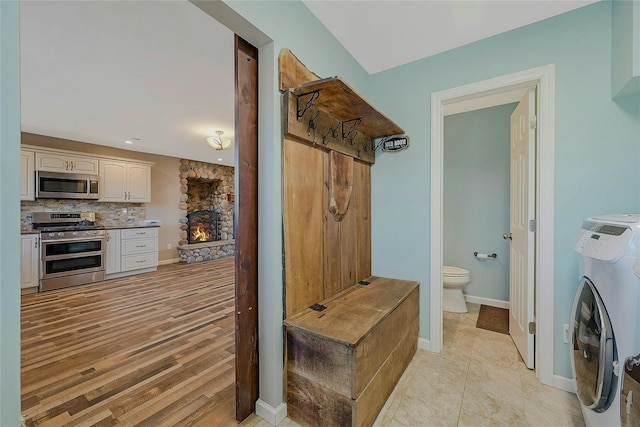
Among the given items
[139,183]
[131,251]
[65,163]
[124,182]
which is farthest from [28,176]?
[131,251]

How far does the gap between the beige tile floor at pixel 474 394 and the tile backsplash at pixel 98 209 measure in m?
5.17

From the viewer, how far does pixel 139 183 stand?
520 cm

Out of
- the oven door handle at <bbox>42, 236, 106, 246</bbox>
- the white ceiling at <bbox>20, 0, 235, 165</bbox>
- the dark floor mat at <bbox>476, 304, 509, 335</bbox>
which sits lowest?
the dark floor mat at <bbox>476, 304, 509, 335</bbox>

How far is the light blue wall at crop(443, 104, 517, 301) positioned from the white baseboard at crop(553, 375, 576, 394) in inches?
58.1

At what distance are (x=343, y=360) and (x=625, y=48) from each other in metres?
2.22

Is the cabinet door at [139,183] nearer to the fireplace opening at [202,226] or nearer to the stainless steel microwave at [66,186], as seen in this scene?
the stainless steel microwave at [66,186]

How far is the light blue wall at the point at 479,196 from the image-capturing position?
3090 mm

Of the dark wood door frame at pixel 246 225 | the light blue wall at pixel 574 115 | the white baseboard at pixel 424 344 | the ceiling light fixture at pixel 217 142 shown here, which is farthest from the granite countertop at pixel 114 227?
the light blue wall at pixel 574 115

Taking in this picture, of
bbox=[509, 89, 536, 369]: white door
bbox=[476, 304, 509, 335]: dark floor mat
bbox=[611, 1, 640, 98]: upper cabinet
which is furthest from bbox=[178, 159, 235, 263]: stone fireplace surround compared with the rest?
bbox=[611, 1, 640, 98]: upper cabinet

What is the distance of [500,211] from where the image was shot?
10.2 ft

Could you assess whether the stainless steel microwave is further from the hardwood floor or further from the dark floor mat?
the dark floor mat

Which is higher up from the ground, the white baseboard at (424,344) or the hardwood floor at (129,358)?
the white baseboard at (424,344)

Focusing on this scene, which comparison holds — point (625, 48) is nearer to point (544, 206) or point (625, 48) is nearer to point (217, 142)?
point (544, 206)

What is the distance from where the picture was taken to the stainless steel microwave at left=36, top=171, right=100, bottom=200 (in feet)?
13.4
